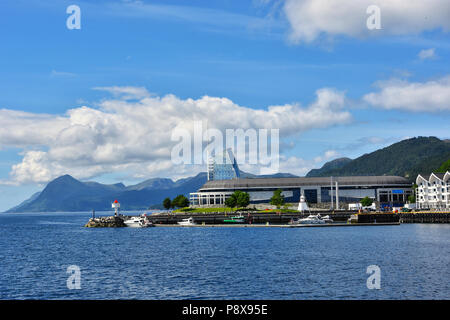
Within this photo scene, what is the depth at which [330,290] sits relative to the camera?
54.7 m

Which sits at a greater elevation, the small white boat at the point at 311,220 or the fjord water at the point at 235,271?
the small white boat at the point at 311,220

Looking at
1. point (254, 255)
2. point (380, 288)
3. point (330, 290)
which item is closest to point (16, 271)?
point (254, 255)

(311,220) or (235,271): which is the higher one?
(311,220)

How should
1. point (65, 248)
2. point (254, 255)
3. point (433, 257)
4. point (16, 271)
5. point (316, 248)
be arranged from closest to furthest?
point (16, 271) < point (433, 257) < point (254, 255) < point (316, 248) < point (65, 248)

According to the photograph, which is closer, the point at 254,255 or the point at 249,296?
the point at 249,296

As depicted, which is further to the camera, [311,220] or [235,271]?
[311,220]

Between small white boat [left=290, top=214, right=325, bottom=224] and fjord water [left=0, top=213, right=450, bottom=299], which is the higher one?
small white boat [left=290, top=214, right=325, bottom=224]

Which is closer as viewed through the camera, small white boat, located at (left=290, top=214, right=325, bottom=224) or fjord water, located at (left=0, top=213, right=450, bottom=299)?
fjord water, located at (left=0, top=213, right=450, bottom=299)

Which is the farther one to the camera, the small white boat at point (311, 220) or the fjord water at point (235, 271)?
the small white boat at point (311, 220)
